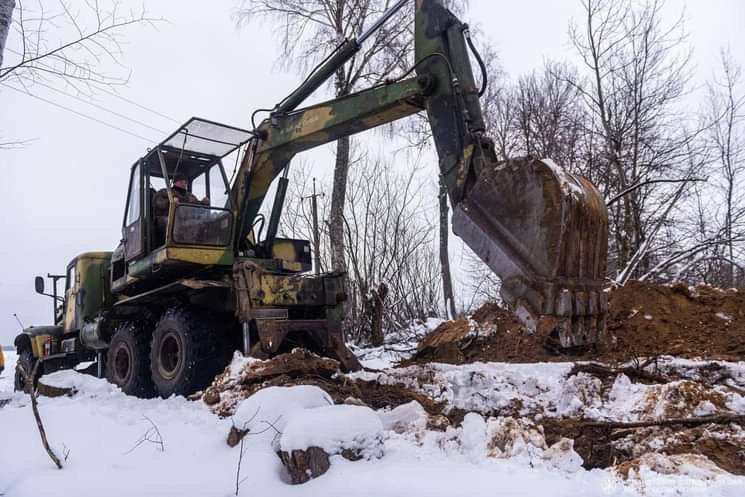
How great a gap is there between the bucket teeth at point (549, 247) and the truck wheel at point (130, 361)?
4.54 meters

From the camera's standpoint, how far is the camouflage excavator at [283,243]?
151 inches

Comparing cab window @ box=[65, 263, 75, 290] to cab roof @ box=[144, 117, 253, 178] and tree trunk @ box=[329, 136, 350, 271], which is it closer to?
cab roof @ box=[144, 117, 253, 178]

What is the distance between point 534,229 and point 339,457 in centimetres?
187

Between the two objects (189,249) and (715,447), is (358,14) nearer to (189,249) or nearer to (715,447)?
(189,249)

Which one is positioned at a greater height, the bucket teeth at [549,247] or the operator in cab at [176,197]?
the operator in cab at [176,197]

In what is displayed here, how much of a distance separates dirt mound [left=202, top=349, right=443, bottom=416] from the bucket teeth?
3.83 ft

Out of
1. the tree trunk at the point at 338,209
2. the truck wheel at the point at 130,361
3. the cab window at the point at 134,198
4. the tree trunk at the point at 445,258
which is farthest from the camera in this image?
the tree trunk at the point at 445,258

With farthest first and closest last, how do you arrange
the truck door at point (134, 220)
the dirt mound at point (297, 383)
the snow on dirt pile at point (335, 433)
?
1. the truck door at point (134, 220)
2. the dirt mound at point (297, 383)
3. the snow on dirt pile at point (335, 433)

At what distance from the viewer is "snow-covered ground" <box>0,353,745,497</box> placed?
99.0 inches

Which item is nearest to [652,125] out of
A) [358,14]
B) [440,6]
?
[358,14]

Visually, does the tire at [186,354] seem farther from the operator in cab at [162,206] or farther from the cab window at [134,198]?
the cab window at [134,198]

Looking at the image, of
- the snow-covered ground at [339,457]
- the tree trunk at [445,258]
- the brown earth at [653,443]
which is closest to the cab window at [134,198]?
the snow-covered ground at [339,457]

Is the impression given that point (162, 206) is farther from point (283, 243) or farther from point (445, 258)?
point (445, 258)

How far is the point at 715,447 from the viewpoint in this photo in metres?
2.69
